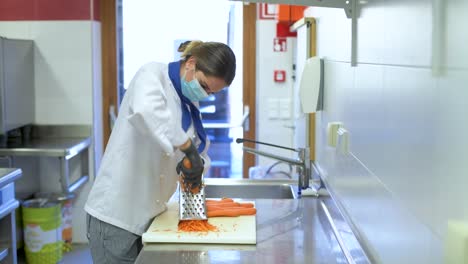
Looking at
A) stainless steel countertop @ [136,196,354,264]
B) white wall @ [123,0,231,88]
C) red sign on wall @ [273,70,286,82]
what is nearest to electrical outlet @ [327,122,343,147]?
stainless steel countertop @ [136,196,354,264]

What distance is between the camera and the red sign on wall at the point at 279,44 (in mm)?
4250

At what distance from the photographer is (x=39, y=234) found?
369 cm

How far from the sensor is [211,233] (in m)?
1.71

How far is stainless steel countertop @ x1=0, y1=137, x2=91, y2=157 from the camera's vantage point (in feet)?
11.6

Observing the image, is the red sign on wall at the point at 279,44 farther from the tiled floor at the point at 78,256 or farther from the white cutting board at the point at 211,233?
the white cutting board at the point at 211,233

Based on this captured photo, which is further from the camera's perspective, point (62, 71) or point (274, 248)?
point (62, 71)

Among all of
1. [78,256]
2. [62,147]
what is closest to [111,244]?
[62,147]

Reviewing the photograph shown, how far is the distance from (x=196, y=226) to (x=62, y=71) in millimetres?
2622

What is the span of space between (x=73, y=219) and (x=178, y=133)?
2.76 metres

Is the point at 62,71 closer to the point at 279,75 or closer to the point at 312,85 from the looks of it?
the point at 279,75

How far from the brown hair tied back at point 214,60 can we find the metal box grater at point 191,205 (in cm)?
34

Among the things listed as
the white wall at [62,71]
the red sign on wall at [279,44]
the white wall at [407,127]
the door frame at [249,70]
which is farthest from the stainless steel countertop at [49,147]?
the white wall at [407,127]

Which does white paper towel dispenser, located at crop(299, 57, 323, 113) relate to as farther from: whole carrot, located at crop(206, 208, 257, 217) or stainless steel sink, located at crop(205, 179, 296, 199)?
Result: whole carrot, located at crop(206, 208, 257, 217)

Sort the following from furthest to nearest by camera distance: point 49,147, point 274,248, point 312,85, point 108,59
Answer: point 108,59
point 49,147
point 312,85
point 274,248
